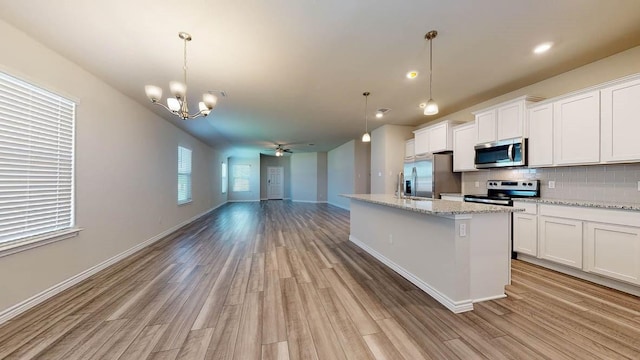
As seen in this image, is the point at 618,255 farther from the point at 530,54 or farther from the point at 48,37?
the point at 48,37

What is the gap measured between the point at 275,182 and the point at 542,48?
41.3 ft

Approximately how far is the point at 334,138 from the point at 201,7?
20.9ft

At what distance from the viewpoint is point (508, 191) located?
3906 mm

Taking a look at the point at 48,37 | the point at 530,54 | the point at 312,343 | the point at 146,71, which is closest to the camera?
the point at 312,343

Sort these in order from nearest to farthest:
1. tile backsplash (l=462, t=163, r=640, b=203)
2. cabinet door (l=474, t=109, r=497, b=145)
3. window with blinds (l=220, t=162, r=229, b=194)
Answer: tile backsplash (l=462, t=163, r=640, b=203)
cabinet door (l=474, t=109, r=497, b=145)
window with blinds (l=220, t=162, r=229, b=194)

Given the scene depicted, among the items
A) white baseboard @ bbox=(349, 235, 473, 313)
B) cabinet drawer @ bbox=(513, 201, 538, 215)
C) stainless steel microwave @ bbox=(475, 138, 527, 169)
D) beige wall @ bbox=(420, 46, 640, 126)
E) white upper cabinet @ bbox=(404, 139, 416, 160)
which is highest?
beige wall @ bbox=(420, 46, 640, 126)

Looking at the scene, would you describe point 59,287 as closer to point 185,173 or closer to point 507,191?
point 185,173

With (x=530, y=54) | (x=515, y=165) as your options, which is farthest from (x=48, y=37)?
(x=515, y=165)

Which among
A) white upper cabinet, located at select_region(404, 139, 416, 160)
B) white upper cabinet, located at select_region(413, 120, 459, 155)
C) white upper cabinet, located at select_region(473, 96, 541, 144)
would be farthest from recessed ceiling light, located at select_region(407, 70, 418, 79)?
white upper cabinet, located at select_region(404, 139, 416, 160)

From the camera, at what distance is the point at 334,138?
812 centimetres

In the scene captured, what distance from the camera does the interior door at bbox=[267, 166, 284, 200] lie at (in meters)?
13.9

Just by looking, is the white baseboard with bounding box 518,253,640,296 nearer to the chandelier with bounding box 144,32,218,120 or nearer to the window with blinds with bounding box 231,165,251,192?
the chandelier with bounding box 144,32,218,120

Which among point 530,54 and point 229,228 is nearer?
point 530,54

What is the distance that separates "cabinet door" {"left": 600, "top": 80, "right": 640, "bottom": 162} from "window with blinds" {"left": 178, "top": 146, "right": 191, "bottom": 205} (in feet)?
25.2
